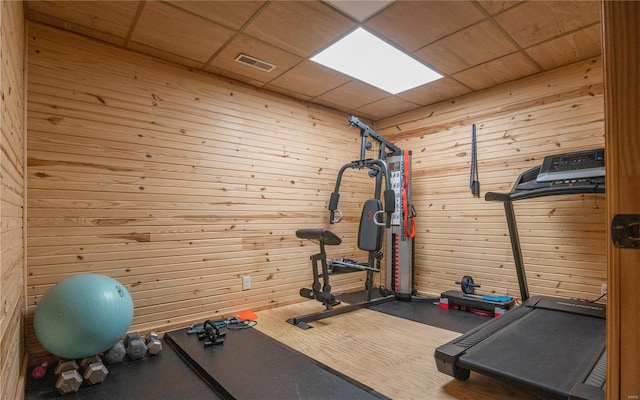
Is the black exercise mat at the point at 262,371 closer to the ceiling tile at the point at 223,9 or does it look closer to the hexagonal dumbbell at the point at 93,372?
the hexagonal dumbbell at the point at 93,372

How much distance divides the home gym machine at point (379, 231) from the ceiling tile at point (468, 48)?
103 cm

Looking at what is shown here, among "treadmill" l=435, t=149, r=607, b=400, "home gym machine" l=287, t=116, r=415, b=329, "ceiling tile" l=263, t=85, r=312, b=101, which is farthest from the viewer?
"ceiling tile" l=263, t=85, r=312, b=101

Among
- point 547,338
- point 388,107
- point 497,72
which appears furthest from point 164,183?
point 497,72

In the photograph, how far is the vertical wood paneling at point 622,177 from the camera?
615 millimetres

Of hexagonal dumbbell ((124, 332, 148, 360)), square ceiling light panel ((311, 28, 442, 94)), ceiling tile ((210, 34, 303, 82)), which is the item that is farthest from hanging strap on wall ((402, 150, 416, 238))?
hexagonal dumbbell ((124, 332, 148, 360))

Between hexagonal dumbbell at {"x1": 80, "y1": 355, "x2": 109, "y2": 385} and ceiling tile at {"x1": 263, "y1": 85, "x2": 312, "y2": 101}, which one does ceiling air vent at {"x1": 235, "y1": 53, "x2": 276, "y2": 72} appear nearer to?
ceiling tile at {"x1": 263, "y1": 85, "x2": 312, "y2": 101}

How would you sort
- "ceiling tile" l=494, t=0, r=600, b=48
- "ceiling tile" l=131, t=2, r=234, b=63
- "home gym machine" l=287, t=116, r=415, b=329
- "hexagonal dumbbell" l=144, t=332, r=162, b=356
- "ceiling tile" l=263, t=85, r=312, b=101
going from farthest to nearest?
"ceiling tile" l=263, t=85, r=312, b=101
"home gym machine" l=287, t=116, r=415, b=329
"hexagonal dumbbell" l=144, t=332, r=162, b=356
"ceiling tile" l=131, t=2, r=234, b=63
"ceiling tile" l=494, t=0, r=600, b=48

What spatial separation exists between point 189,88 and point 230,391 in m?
2.77

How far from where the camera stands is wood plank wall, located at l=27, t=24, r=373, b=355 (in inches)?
103

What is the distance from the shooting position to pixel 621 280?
63 cm

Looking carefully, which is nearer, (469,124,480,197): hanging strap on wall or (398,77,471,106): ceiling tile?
(398,77,471,106): ceiling tile

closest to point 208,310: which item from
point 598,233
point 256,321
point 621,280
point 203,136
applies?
point 256,321

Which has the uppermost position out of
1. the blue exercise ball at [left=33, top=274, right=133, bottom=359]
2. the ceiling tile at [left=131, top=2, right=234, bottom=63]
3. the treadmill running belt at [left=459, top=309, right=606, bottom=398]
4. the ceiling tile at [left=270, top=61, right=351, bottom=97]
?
the ceiling tile at [left=131, top=2, right=234, bottom=63]

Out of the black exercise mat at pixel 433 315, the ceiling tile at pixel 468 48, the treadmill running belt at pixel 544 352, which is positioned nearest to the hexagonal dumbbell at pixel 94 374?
the treadmill running belt at pixel 544 352
